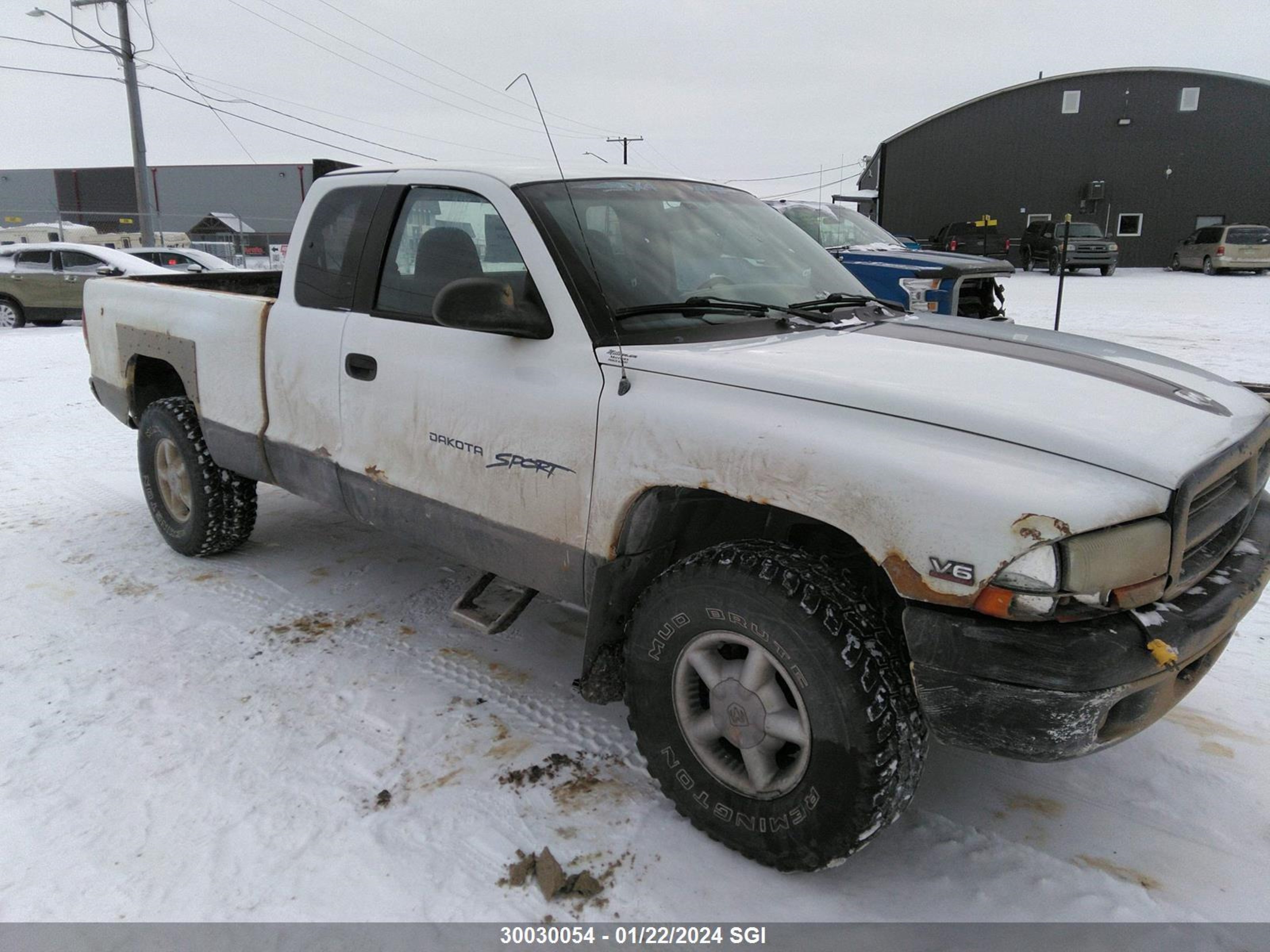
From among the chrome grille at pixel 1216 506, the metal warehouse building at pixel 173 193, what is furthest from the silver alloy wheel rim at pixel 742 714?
the metal warehouse building at pixel 173 193

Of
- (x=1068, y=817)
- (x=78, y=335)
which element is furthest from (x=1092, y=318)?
(x=78, y=335)

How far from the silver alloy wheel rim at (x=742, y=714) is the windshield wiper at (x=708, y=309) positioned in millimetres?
1036

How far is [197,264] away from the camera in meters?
18.8

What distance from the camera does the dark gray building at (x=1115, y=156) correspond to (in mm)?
32156

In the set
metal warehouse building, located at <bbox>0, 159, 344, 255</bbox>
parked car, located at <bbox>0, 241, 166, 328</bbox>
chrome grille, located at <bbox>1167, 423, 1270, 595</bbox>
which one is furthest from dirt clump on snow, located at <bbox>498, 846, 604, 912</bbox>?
metal warehouse building, located at <bbox>0, 159, 344, 255</bbox>

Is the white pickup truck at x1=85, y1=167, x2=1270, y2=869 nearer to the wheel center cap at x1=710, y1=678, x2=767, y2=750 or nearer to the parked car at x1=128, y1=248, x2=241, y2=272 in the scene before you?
the wheel center cap at x1=710, y1=678, x2=767, y2=750

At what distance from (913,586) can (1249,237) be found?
29409 mm

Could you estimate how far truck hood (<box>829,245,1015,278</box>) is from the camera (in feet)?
26.8

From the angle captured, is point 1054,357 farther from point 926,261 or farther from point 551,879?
point 926,261

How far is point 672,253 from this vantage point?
3.12 m

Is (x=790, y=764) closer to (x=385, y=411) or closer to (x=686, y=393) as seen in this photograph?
(x=686, y=393)

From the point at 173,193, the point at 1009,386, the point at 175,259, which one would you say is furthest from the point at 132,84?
the point at 173,193

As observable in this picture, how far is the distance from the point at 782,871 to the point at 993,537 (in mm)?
1147

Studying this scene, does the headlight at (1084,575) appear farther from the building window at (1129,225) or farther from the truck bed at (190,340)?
the building window at (1129,225)
